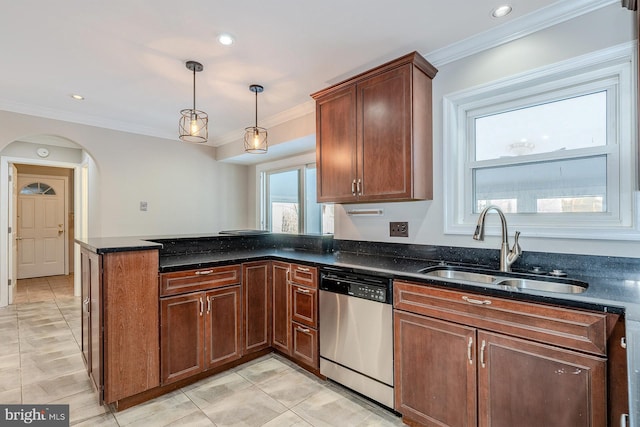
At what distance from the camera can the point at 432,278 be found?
1.76 meters

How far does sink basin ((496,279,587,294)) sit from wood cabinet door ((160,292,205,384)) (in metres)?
2.10

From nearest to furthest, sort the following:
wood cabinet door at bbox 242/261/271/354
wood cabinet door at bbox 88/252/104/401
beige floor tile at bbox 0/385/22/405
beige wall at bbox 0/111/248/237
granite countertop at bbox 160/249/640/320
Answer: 1. granite countertop at bbox 160/249/640/320
2. wood cabinet door at bbox 88/252/104/401
3. beige floor tile at bbox 0/385/22/405
4. wood cabinet door at bbox 242/261/271/354
5. beige wall at bbox 0/111/248/237

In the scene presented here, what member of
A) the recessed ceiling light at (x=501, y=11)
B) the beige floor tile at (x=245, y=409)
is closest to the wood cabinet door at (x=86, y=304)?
the beige floor tile at (x=245, y=409)

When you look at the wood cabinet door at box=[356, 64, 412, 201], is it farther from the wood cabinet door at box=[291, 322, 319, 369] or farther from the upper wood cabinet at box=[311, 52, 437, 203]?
the wood cabinet door at box=[291, 322, 319, 369]

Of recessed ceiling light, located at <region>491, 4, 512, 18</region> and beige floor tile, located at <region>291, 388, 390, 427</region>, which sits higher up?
recessed ceiling light, located at <region>491, 4, 512, 18</region>

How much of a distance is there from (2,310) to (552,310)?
5827mm

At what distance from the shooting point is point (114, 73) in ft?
8.49

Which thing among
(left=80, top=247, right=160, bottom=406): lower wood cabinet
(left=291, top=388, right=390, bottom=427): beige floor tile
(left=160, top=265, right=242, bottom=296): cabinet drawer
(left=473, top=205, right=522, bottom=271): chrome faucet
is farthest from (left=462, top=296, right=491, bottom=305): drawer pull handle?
(left=80, top=247, right=160, bottom=406): lower wood cabinet

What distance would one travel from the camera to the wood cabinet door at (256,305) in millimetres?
2654

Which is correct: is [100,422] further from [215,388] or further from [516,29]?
[516,29]

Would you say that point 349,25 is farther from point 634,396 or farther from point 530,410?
point 530,410

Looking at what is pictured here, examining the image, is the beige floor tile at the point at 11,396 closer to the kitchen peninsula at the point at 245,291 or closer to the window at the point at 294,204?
the kitchen peninsula at the point at 245,291

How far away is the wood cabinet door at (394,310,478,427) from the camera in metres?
1.63

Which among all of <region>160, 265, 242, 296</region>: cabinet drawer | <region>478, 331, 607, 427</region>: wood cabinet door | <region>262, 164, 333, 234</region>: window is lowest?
<region>478, 331, 607, 427</region>: wood cabinet door
